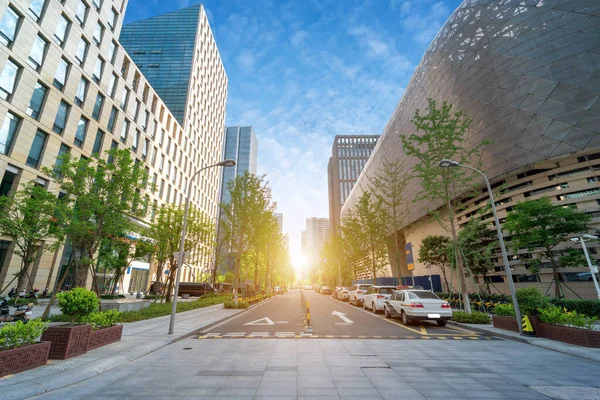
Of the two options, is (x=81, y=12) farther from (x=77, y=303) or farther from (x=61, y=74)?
(x=77, y=303)

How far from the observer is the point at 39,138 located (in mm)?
22859

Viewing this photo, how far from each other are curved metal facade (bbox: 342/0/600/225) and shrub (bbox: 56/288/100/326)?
968 inches

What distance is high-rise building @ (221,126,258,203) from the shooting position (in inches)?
4641

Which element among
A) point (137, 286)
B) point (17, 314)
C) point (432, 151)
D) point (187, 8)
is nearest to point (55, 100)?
point (17, 314)

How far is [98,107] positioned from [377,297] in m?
35.2

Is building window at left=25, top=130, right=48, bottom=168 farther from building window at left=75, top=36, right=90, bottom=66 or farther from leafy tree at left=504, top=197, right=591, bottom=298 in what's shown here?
leafy tree at left=504, top=197, right=591, bottom=298

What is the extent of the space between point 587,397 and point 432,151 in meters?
16.4

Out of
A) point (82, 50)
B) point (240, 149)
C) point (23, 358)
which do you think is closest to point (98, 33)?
point (82, 50)

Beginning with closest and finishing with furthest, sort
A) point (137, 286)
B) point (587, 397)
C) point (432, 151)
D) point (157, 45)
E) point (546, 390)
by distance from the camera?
point (587, 397)
point (546, 390)
point (432, 151)
point (137, 286)
point (157, 45)

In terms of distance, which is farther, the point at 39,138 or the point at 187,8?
the point at 187,8

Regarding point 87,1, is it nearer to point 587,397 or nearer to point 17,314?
point 17,314

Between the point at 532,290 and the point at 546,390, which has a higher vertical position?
the point at 532,290

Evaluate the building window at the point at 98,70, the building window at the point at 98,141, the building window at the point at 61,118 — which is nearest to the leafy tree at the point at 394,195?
the building window at the point at 61,118

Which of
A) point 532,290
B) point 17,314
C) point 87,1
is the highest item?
point 87,1
